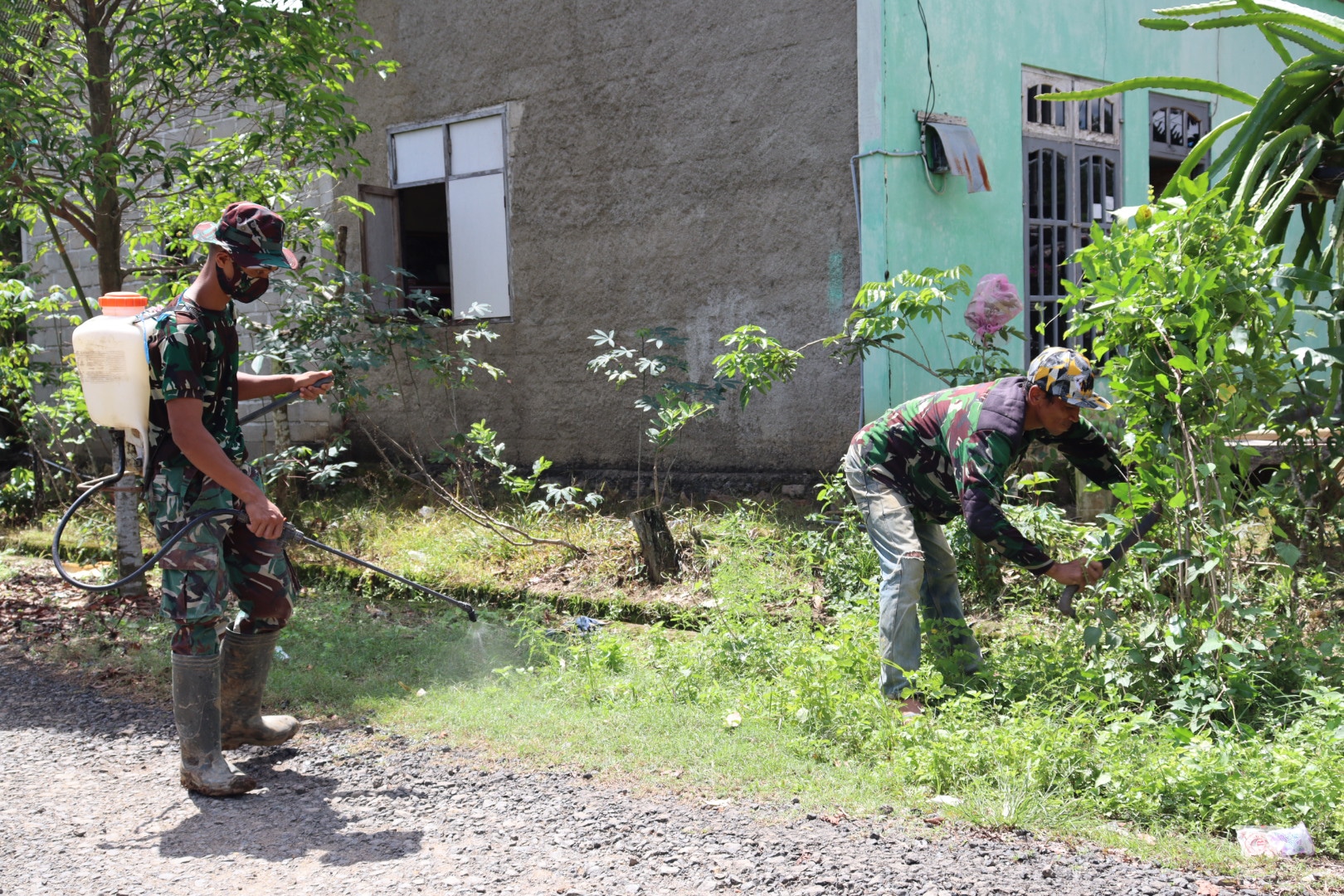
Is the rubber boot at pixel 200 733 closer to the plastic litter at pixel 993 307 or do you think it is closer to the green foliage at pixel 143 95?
the green foliage at pixel 143 95

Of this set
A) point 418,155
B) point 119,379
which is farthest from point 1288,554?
point 418,155

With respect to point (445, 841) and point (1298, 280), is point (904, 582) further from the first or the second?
point (445, 841)

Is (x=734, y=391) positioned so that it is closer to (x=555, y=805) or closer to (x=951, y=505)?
(x=951, y=505)

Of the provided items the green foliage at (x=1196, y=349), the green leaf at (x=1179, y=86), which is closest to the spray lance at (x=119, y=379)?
the green foliage at (x=1196, y=349)

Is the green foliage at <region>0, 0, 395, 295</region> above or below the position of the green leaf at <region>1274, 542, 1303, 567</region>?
above

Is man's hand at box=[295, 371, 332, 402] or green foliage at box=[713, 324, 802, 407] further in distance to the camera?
green foliage at box=[713, 324, 802, 407]

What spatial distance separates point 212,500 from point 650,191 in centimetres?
558

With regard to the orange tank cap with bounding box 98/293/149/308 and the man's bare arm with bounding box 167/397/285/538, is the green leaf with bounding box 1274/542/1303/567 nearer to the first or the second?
the man's bare arm with bounding box 167/397/285/538

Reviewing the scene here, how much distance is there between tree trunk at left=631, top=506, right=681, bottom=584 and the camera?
A: 7.12m

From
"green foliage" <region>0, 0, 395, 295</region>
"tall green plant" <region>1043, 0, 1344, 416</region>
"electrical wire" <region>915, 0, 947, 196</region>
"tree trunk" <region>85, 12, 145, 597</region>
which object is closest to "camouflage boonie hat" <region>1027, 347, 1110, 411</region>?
"tall green plant" <region>1043, 0, 1344, 416</region>

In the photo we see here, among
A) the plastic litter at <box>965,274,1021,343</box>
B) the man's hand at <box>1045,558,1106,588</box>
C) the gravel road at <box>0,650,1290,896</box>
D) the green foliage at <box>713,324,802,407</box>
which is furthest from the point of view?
the plastic litter at <box>965,274,1021,343</box>

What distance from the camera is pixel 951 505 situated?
4961mm

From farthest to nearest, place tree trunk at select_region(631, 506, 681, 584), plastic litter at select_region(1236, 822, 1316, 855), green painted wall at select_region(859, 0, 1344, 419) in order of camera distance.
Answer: green painted wall at select_region(859, 0, 1344, 419) < tree trunk at select_region(631, 506, 681, 584) < plastic litter at select_region(1236, 822, 1316, 855)

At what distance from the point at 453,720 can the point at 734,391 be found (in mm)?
4469
